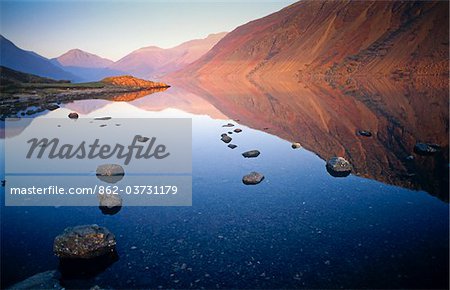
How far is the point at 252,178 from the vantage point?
16.5 m

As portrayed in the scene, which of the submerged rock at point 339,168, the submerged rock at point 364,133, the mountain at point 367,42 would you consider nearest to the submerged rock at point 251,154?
the submerged rock at point 339,168

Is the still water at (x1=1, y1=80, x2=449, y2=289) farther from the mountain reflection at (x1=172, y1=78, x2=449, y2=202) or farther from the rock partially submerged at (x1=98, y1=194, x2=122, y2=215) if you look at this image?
the rock partially submerged at (x1=98, y1=194, x2=122, y2=215)

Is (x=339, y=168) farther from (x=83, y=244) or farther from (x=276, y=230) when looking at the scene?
(x=83, y=244)

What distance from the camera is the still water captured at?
9031 millimetres

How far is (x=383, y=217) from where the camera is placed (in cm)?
1234

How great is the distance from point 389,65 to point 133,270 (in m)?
135

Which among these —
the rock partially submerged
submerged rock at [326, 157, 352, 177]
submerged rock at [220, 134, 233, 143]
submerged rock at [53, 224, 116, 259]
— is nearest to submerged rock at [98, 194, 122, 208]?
the rock partially submerged

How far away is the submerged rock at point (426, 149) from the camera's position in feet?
65.8

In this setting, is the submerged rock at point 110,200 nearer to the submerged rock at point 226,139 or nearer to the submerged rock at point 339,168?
the submerged rock at point 339,168

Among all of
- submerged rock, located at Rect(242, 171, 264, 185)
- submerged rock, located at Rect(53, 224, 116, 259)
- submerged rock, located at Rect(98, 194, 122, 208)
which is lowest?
submerged rock, located at Rect(53, 224, 116, 259)

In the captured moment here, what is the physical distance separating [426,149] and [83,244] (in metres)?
21.5

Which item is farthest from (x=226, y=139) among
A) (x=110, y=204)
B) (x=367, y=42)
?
(x=367, y=42)

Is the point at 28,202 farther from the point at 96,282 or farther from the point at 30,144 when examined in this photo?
the point at 30,144

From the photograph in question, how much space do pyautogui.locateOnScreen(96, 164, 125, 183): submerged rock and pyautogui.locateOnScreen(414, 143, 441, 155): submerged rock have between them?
1988 cm
